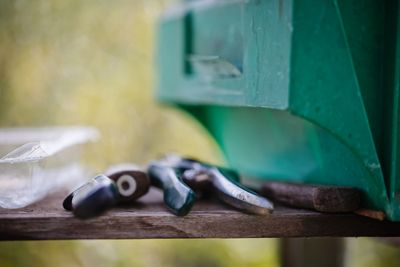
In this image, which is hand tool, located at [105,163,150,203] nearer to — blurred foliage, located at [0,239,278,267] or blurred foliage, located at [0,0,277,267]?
blurred foliage, located at [0,0,277,267]

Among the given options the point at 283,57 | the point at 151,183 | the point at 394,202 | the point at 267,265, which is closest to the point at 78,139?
the point at 151,183

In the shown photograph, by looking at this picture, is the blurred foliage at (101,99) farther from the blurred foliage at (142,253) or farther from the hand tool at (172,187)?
the hand tool at (172,187)

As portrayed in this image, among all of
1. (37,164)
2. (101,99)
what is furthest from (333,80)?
(101,99)

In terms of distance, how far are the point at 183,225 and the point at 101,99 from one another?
204cm

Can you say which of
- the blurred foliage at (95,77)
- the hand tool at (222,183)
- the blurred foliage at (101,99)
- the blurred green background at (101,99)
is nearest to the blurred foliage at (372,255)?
the blurred foliage at (101,99)

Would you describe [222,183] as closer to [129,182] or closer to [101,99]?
[129,182]

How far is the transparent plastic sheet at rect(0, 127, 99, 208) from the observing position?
1.00m

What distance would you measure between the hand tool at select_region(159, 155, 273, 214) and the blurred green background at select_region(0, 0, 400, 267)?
4.93ft

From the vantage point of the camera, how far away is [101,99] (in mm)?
2945

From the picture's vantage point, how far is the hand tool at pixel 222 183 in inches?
38.6

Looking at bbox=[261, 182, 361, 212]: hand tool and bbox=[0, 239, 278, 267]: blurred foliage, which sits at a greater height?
bbox=[261, 182, 361, 212]: hand tool

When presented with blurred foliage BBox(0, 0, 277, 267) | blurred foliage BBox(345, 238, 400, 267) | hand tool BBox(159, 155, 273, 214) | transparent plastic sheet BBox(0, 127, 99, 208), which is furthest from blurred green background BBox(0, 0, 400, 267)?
hand tool BBox(159, 155, 273, 214)

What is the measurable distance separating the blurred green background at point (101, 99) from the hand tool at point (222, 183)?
1.50 metres

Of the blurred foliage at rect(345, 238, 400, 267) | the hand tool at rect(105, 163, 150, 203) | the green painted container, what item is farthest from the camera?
the blurred foliage at rect(345, 238, 400, 267)
